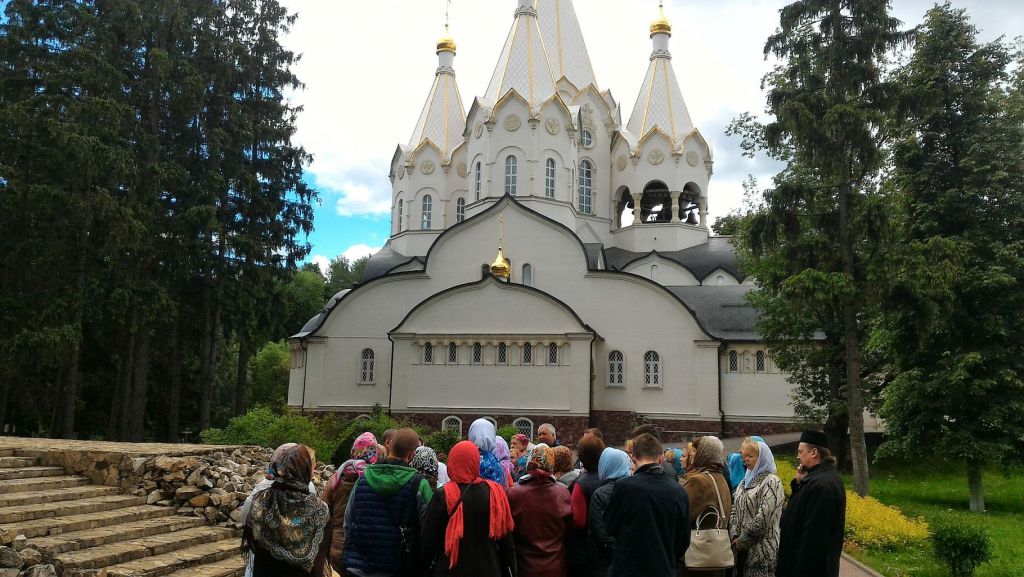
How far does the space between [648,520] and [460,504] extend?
1.14 meters

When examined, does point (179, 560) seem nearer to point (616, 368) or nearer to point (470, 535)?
point (470, 535)

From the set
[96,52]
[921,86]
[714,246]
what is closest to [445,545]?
→ [921,86]

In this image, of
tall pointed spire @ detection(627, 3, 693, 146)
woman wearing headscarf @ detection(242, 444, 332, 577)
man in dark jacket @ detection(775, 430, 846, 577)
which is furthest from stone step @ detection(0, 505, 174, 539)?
tall pointed spire @ detection(627, 3, 693, 146)

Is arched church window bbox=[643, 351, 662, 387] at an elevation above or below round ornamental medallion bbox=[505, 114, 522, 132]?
below

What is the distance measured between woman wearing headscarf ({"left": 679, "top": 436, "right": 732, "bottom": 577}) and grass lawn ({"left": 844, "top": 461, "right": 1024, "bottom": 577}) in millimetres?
5094

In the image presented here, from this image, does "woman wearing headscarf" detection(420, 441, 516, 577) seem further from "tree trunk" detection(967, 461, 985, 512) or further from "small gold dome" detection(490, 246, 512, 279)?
"small gold dome" detection(490, 246, 512, 279)

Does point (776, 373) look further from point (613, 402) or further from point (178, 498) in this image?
point (178, 498)

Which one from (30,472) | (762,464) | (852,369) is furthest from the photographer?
(852,369)

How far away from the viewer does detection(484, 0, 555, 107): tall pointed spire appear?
29734 millimetres

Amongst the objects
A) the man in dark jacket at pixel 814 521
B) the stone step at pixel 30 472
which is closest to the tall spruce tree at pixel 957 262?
the man in dark jacket at pixel 814 521

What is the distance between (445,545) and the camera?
4.44 metres

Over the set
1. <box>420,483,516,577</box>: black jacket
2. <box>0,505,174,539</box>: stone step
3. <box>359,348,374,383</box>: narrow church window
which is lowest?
<box>0,505,174,539</box>: stone step

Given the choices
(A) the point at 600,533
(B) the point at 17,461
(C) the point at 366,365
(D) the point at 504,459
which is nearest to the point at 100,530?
(B) the point at 17,461

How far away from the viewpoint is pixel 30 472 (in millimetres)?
9273
